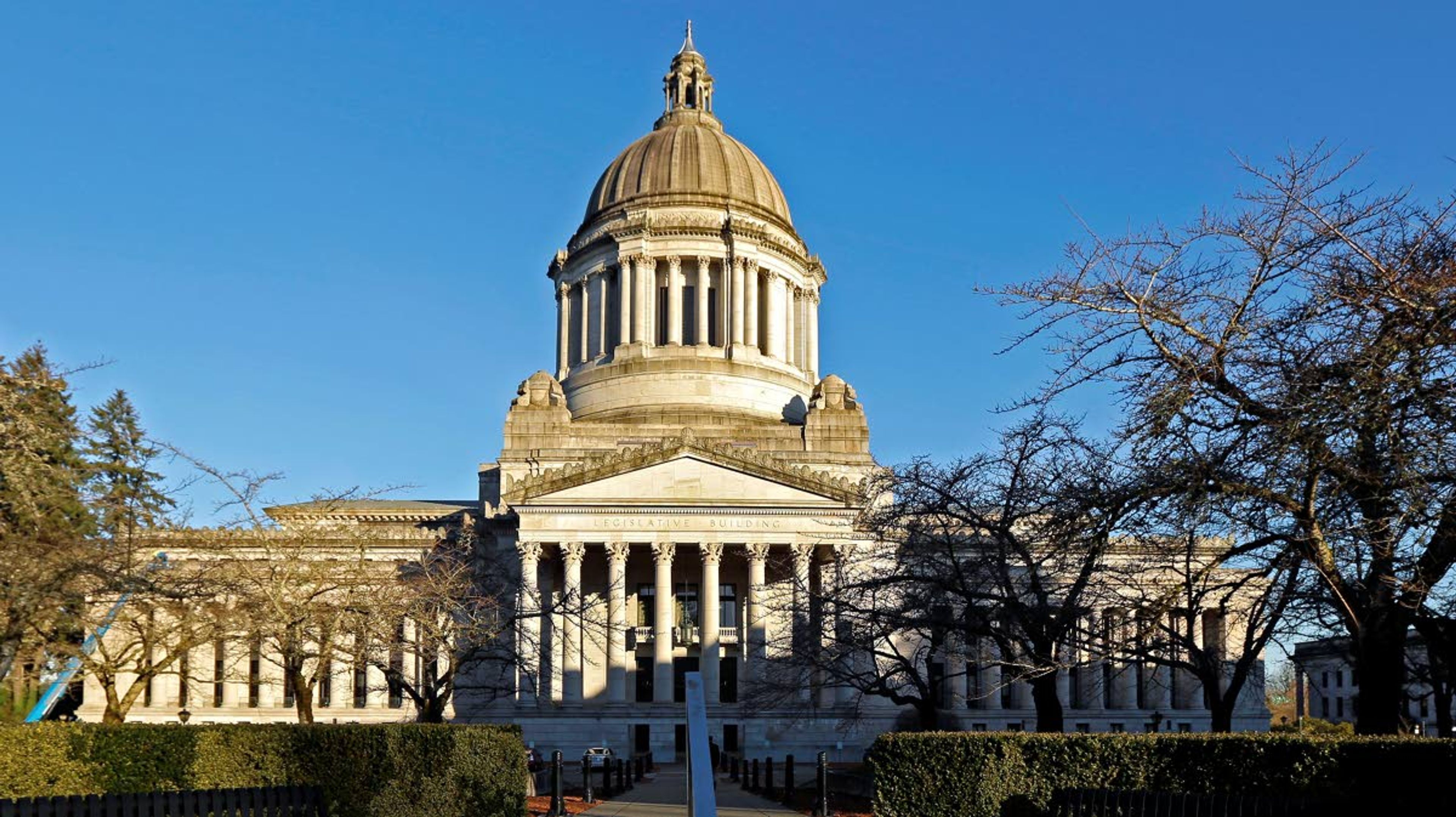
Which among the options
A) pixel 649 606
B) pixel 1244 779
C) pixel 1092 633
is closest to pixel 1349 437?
pixel 1244 779

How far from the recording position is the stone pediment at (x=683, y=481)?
59500 mm

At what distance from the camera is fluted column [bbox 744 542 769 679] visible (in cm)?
5800

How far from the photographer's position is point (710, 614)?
59688 mm

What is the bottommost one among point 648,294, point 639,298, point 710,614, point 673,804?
point 673,804

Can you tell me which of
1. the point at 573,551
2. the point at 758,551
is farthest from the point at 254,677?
the point at 758,551

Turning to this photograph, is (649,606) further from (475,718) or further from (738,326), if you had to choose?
(738,326)

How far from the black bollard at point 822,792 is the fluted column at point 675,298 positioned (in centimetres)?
4630

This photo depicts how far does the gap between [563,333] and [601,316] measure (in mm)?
3738

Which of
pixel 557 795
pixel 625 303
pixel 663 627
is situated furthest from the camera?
pixel 625 303

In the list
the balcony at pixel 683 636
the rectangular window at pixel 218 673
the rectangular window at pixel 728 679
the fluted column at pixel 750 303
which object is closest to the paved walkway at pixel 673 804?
the balcony at pixel 683 636

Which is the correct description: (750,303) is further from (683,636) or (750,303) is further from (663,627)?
(663,627)

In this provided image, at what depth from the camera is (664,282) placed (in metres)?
76.9

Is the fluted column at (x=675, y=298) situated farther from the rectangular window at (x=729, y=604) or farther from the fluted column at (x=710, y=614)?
the fluted column at (x=710, y=614)

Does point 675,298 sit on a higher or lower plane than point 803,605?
higher
